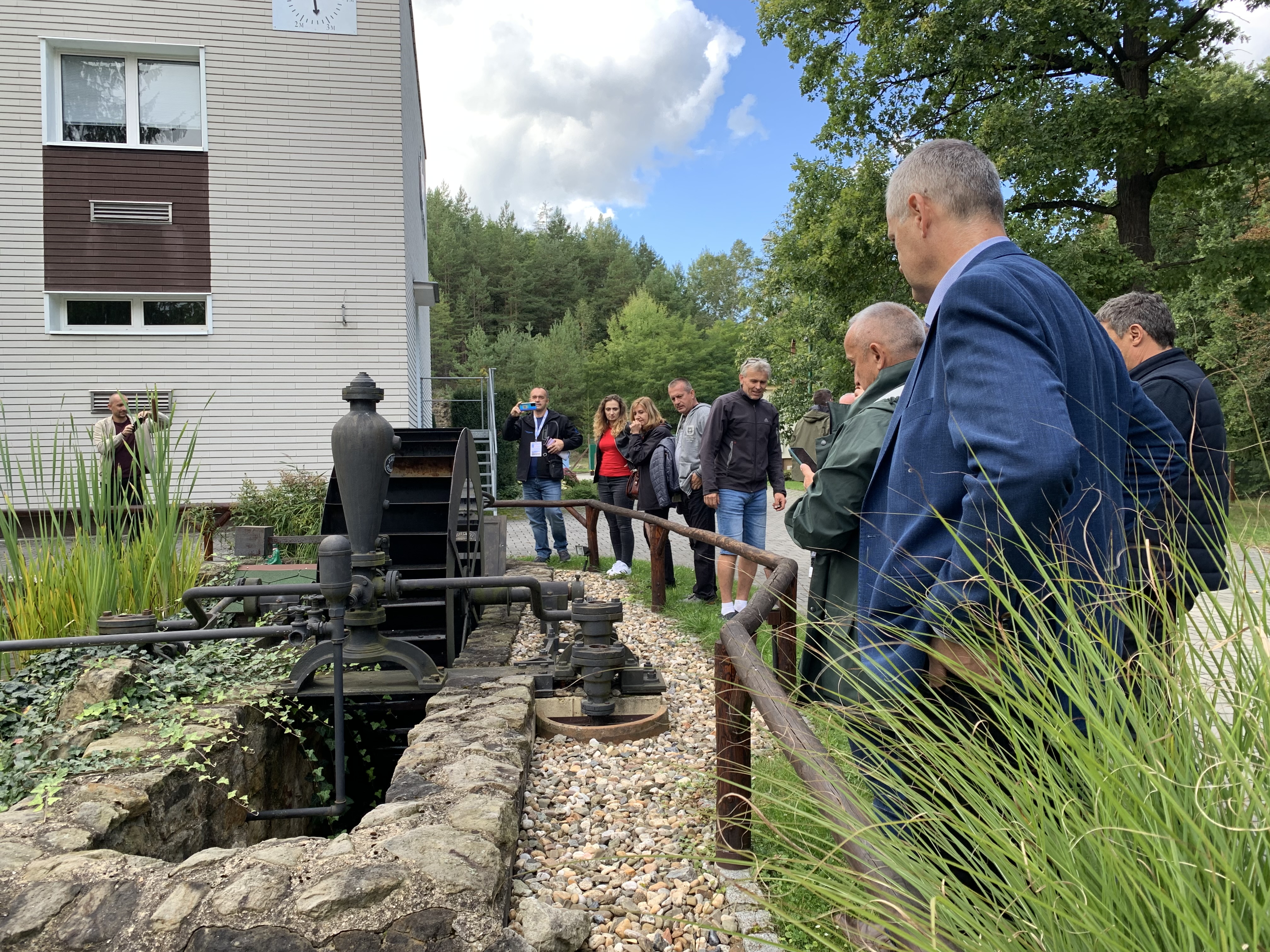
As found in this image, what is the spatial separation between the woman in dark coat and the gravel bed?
333 cm

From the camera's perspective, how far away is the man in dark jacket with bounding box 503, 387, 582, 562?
32.3 feet

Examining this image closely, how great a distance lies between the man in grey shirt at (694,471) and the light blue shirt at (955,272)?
5.70 meters

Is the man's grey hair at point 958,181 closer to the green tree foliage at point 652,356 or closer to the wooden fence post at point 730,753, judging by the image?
the wooden fence post at point 730,753

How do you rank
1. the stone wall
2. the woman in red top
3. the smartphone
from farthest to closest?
the woman in red top → the smartphone → the stone wall

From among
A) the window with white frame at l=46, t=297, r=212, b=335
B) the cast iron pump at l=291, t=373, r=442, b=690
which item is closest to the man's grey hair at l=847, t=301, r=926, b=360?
the cast iron pump at l=291, t=373, r=442, b=690

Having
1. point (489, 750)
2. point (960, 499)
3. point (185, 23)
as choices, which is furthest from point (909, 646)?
point (185, 23)

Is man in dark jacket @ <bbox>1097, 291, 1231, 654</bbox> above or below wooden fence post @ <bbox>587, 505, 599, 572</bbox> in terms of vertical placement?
above

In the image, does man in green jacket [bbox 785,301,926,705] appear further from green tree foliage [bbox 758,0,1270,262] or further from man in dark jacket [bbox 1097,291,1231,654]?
green tree foliage [bbox 758,0,1270,262]

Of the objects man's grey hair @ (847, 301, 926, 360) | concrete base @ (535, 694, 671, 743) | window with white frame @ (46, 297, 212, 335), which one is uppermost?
window with white frame @ (46, 297, 212, 335)

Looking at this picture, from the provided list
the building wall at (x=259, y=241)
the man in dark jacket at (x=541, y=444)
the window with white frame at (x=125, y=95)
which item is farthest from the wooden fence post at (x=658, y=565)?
the window with white frame at (x=125, y=95)

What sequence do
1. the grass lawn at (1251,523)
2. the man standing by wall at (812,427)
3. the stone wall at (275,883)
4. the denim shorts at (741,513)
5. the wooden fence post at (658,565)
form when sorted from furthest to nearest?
the man standing by wall at (812,427), the wooden fence post at (658,565), the denim shorts at (741,513), the stone wall at (275,883), the grass lawn at (1251,523)

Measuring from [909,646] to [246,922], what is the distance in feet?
5.74

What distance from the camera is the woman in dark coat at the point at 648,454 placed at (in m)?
8.05

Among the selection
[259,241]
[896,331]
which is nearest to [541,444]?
[259,241]
